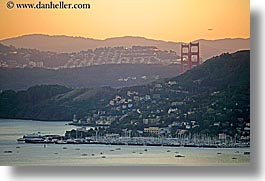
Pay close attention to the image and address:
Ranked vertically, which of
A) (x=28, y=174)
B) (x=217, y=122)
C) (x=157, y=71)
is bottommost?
(x=28, y=174)

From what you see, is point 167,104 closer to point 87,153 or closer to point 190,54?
point 190,54

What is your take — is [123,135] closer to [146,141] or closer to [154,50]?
[146,141]

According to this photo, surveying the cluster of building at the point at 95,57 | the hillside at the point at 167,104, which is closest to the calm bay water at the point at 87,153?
the hillside at the point at 167,104

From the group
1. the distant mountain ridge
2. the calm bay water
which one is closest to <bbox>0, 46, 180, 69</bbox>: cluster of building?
the distant mountain ridge

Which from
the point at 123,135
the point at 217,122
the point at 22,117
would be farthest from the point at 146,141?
the point at 22,117

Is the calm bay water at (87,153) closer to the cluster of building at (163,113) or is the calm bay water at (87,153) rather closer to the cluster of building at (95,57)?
the cluster of building at (163,113)

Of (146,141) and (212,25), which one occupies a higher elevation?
(212,25)
